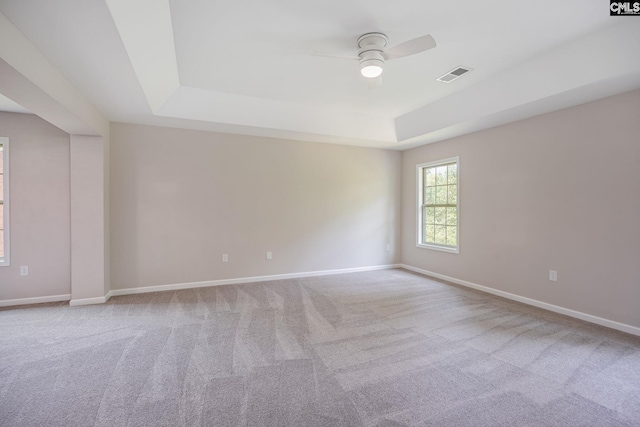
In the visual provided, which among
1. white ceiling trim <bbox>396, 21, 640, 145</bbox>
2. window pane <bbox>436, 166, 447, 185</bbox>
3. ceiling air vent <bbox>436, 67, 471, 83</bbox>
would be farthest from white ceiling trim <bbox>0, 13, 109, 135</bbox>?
window pane <bbox>436, 166, 447, 185</bbox>

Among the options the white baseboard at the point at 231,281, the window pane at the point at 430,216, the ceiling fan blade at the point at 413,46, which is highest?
the ceiling fan blade at the point at 413,46

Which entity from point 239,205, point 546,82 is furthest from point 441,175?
point 239,205

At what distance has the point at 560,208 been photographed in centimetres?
348

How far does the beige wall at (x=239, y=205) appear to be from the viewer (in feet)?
13.8

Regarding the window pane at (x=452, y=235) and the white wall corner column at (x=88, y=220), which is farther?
the window pane at (x=452, y=235)

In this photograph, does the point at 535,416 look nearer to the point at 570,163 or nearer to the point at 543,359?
the point at 543,359

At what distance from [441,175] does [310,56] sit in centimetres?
336


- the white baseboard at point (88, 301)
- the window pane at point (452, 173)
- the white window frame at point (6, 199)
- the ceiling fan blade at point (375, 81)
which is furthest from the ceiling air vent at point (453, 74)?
the white window frame at point (6, 199)

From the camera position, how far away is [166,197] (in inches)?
171

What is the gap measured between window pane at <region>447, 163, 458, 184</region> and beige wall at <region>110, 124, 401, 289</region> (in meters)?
1.14

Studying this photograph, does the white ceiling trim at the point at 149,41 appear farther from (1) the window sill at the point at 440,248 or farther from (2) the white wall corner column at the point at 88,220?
(1) the window sill at the point at 440,248

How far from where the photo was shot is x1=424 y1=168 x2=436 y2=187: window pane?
542 centimetres

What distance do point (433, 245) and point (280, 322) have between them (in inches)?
135

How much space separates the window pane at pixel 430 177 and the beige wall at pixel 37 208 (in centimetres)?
569
